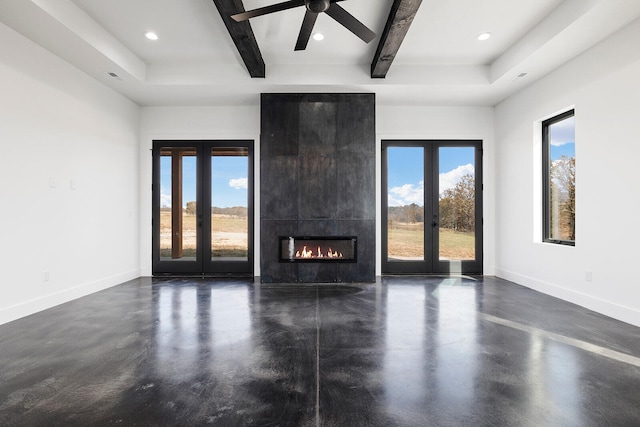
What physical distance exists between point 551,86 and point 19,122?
6.43 meters

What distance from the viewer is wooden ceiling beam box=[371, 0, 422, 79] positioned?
3.16 metres

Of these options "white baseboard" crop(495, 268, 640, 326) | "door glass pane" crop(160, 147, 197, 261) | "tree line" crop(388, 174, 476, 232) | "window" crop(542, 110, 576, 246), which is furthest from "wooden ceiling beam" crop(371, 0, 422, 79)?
"white baseboard" crop(495, 268, 640, 326)

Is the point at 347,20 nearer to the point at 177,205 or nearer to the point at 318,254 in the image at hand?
the point at 318,254

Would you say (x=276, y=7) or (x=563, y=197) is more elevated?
(x=276, y=7)

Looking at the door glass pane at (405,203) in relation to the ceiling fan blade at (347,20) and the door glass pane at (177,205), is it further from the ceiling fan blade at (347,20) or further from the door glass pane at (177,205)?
the door glass pane at (177,205)

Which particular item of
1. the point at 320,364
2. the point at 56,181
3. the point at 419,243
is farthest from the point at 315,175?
the point at 56,181

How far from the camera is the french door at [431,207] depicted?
5.63m

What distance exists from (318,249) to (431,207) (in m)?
2.16

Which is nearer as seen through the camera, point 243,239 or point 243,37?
point 243,37

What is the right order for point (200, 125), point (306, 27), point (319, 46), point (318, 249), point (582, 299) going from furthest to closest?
point (200, 125)
point (318, 249)
point (319, 46)
point (582, 299)
point (306, 27)

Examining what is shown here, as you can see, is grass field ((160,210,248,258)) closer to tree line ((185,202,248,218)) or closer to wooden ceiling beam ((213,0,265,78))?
tree line ((185,202,248,218))

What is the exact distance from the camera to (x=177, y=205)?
5.67 m

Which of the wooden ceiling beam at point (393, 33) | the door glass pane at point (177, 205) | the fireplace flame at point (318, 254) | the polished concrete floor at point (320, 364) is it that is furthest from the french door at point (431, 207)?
the door glass pane at point (177, 205)

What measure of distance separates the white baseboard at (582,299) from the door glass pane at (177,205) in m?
5.43
